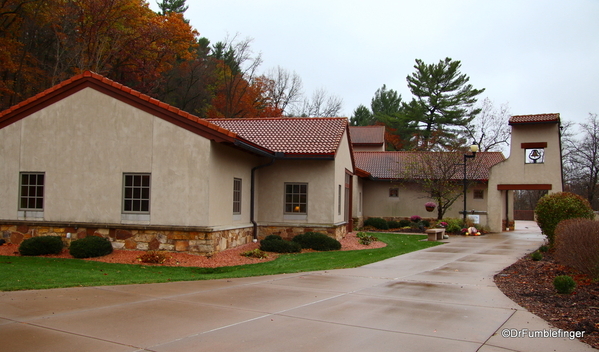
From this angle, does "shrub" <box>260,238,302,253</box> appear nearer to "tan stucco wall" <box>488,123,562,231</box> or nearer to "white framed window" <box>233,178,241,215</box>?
"white framed window" <box>233,178,241,215</box>

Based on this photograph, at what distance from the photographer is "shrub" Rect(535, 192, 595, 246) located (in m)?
16.3

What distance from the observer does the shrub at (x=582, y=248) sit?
9650 millimetres

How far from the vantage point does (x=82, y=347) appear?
5531 millimetres

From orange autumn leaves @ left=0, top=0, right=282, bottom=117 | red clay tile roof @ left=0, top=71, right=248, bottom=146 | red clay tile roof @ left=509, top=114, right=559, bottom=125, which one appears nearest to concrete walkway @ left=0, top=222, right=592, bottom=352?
red clay tile roof @ left=0, top=71, right=248, bottom=146

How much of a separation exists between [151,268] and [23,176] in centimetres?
643

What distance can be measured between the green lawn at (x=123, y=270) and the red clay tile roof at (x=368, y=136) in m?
34.6

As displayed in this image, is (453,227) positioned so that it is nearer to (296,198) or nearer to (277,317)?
(296,198)

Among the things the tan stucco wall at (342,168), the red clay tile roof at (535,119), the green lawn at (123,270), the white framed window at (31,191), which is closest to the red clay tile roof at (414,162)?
the red clay tile roof at (535,119)

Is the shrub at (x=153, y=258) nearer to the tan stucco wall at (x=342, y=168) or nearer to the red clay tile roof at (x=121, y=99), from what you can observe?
the red clay tile roof at (x=121, y=99)

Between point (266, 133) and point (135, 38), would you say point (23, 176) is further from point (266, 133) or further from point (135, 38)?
point (135, 38)

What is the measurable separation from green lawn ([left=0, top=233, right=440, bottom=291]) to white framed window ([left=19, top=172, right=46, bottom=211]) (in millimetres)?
2348

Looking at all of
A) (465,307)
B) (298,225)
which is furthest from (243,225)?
(465,307)

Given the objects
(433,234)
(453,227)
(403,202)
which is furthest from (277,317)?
(403,202)

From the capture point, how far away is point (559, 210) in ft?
54.9
